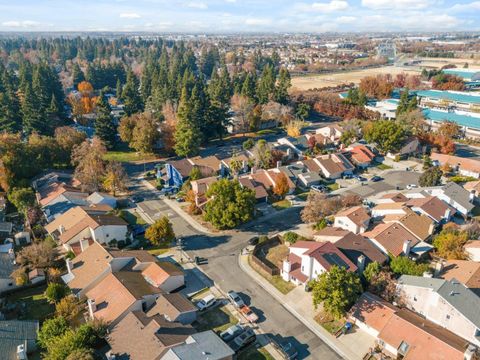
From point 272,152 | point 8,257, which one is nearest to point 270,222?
point 272,152

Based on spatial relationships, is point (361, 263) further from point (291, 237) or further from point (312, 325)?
point (291, 237)

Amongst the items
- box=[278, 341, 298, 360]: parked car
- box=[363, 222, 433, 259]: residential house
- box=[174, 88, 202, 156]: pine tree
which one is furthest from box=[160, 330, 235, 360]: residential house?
box=[174, 88, 202, 156]: pine tree

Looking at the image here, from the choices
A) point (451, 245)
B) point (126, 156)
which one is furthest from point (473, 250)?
point (126, 156)

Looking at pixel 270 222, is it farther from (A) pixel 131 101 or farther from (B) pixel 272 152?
(A) pixel 131 101

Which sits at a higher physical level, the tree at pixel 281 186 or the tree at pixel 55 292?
the tree at pixel 281 186

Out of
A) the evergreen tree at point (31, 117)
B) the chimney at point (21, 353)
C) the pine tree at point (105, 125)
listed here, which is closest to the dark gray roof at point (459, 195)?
the chimney at point (21, 353)

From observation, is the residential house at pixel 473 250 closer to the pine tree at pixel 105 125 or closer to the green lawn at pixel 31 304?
the green lawn at pixel 31 304

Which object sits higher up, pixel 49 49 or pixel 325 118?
pixel 49 49
